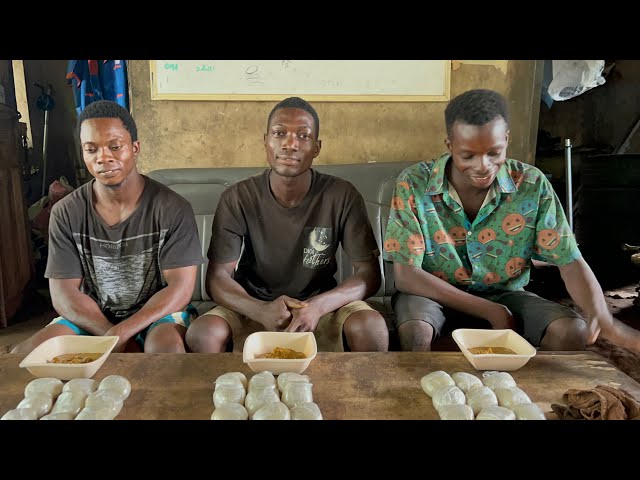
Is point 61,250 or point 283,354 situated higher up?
point 61,250

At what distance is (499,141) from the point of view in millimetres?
1348

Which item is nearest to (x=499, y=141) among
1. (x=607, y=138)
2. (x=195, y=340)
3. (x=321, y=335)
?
(x=321, y=335)

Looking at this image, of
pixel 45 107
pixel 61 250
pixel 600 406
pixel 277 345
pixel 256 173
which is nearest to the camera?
pixel 600 406

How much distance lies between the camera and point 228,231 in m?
1.55

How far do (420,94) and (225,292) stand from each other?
127 centimetres

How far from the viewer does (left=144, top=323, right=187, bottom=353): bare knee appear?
1.32 m

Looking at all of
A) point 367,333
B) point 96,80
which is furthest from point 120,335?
point 96,80

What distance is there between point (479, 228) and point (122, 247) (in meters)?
1.07

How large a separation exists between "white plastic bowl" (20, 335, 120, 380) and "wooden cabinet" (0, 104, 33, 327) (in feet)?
3.91


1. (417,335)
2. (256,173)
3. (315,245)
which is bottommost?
(417,335)

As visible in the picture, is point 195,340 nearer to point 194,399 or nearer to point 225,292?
point 225,292

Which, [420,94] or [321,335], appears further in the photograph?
[420,94]

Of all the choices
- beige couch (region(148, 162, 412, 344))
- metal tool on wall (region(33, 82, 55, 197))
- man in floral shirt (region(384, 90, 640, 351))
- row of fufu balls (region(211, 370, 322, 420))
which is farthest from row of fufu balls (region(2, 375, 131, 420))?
metal tool on wall (region(33, 82, 55, 197))

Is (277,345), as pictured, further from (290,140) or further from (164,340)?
(290,140)
